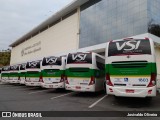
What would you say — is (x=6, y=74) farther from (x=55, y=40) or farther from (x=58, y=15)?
(x=58, y=15)

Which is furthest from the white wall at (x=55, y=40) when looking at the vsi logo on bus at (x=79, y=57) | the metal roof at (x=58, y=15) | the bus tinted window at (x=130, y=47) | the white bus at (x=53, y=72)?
the bus tinted window at (x=130, y=47)

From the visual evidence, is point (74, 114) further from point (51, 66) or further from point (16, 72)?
point (16, 72)

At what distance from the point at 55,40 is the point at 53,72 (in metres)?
23.5

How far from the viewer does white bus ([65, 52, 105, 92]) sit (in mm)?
13930

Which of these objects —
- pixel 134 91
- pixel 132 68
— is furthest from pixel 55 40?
pixel 134 91

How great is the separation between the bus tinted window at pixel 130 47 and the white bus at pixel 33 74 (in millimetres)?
9588

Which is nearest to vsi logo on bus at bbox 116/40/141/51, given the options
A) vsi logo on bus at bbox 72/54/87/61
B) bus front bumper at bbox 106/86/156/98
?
bus front bumper at bbox 106/86/156/98

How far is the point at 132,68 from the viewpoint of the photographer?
34.6 feet

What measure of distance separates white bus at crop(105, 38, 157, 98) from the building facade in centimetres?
1193

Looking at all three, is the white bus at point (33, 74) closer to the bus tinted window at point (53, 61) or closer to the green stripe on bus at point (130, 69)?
the bus tinted window at point (53, 61)

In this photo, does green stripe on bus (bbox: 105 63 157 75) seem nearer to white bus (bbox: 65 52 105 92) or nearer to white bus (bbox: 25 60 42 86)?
white bus (bbox: 65 52 105 92)

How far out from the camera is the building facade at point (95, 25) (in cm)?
2382

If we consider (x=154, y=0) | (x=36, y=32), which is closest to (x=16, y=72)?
(x=154, y=0)

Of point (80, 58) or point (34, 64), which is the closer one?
point (80, 58)
